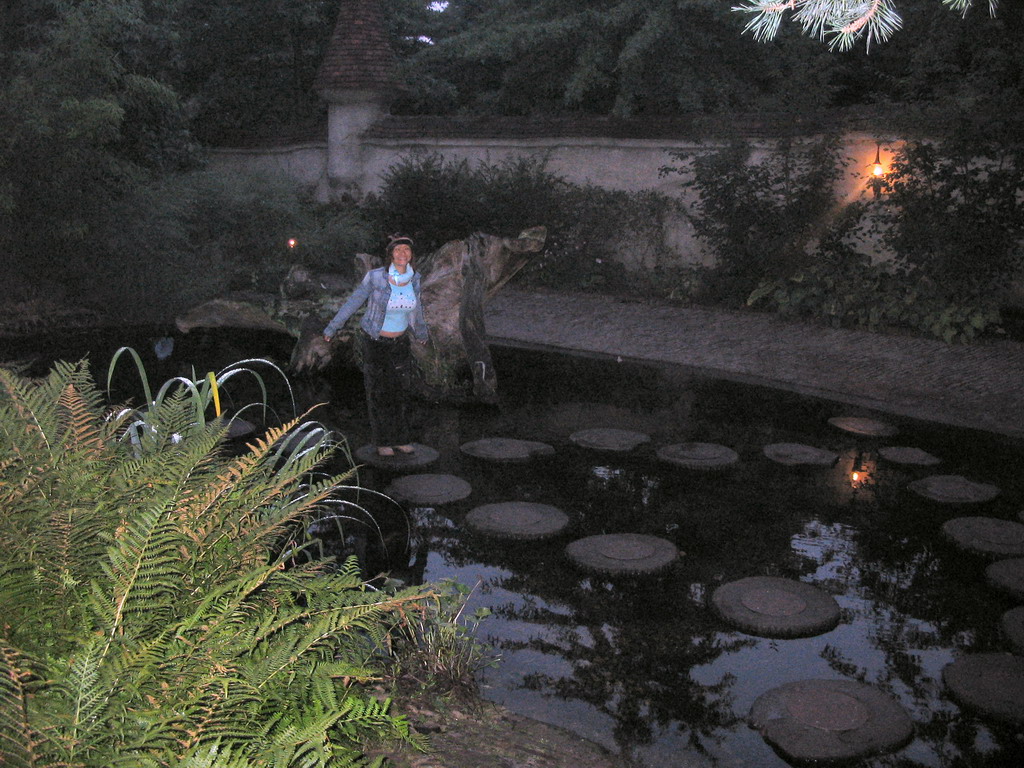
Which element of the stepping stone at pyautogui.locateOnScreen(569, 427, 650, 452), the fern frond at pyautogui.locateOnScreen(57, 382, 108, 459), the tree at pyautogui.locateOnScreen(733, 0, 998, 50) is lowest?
the stepping stone at pyautogui.locateOnScreen(569, 427, 650, 452)

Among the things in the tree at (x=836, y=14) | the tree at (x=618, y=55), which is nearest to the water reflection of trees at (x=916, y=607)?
the tree at (x=836, y=14)

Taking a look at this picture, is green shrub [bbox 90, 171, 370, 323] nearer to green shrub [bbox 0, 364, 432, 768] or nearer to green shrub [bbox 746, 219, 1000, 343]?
green shrub [bbox 746, 219, 1000, 343]

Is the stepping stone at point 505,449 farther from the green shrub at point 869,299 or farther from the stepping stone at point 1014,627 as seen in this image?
the green shrub at point 869,299

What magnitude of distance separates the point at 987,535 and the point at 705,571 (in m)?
2.04

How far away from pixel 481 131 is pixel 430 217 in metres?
2.88

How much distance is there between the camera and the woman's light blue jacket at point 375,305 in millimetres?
7230

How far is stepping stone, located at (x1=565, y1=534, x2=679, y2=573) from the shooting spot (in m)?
5.50

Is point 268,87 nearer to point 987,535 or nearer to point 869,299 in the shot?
point 869,299

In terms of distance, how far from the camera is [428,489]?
22.2 feet

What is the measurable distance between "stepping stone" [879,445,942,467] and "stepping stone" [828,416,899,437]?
44 cm

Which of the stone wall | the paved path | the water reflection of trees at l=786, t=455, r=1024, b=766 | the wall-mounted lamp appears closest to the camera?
the water reflection of trees at l=786, t=455, r=1024, b=766

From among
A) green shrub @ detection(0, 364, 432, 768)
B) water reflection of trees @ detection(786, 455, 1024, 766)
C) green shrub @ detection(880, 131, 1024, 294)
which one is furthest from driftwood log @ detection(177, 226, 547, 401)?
green shrub @ detection(0, 364, 432, 768)

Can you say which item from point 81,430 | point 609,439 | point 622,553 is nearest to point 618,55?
point 609,439

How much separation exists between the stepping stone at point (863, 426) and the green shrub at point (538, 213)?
26.1ft
